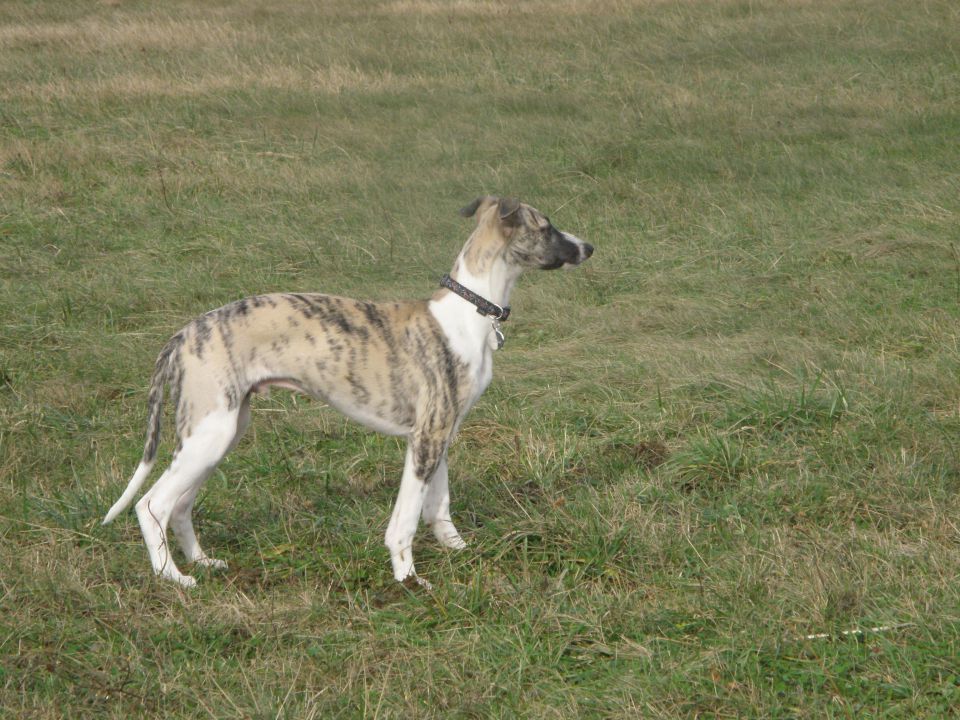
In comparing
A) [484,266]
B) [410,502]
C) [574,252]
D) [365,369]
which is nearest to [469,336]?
[484,266]

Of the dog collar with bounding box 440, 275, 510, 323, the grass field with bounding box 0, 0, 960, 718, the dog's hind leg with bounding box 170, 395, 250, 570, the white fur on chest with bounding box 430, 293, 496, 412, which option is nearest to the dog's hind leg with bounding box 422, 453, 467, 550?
the grass field with bounding box 0, 0, 960, 718

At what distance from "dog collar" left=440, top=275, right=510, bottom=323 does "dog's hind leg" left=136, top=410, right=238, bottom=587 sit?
1.07 m

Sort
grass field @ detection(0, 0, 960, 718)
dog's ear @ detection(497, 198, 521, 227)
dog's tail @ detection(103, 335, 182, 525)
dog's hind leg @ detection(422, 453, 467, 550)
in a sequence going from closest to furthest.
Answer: grass field @ detection(0, 0, 960, 718)
dog's tail @ detection(103, 335, 182, 525)
dog's ear @ detection(497, 198, 521, 227)
dog's hind leg @ detection(422, 453, 467, 550)

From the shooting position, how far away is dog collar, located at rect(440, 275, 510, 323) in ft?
17.4

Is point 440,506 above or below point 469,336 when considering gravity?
below

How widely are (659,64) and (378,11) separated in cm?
535

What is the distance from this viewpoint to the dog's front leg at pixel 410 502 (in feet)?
17.0

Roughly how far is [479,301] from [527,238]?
0.37 m

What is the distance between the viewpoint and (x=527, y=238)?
17.8 ft

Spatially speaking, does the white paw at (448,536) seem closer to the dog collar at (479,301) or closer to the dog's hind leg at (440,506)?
the dog's hind leg at (440,506)

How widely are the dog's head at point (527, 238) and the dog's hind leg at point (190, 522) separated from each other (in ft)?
4.27

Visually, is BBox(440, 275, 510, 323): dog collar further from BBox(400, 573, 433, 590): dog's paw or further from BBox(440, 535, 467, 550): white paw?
BBox(400, 573, 433, 590): dog's paw

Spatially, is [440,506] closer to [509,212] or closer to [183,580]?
[183,580]

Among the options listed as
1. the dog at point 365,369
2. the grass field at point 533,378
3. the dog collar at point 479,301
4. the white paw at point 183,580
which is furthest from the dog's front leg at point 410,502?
the white paw at point 183,580
